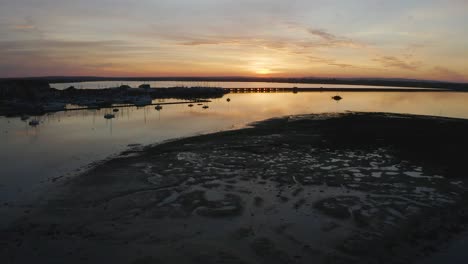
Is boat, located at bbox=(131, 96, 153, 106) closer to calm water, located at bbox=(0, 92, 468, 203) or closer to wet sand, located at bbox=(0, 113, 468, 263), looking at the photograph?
calm water, located at bbox=(0, 92, 468, 203)

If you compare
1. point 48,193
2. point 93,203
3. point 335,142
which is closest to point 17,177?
point 48,193

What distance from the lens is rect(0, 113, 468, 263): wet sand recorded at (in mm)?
10891

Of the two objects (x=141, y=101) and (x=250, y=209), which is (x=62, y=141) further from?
(x=141, y=101)

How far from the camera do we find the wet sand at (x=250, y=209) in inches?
429

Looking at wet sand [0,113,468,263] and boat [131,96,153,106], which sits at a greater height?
boat [131,96,153,106]

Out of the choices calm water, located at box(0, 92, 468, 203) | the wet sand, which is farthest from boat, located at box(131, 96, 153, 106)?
the wet sand

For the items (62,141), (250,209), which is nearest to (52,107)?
(62,141)

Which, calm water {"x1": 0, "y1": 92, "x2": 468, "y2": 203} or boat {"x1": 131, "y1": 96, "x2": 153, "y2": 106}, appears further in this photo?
boat {"x1": 131, "y1": 96, "x2": 153, "y2": 106}

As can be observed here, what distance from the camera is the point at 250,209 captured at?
1438 centimetres

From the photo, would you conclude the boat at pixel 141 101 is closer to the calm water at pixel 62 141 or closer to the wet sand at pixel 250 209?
the calm water at pixel 62 141

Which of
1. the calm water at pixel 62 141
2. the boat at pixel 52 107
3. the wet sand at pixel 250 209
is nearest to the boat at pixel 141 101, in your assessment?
the boat at pixel 52 107

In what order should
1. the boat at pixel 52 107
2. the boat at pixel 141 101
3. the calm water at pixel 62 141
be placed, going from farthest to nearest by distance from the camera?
1. the boat at pixel 141 101
2. the boat at pixel 52 107
3. the calm water at pixel 62 141

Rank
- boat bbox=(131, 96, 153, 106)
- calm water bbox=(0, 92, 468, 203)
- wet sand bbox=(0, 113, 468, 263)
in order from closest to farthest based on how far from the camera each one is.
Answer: wet sand bbox=(0, 113, 468, 263) < calm water bbox=(0, 92, 468, 203) < boat bbox=(131, 96, 153, 106)

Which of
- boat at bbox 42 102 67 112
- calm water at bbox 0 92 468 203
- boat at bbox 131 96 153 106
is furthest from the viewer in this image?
boat at bbox 131 96 153 106
